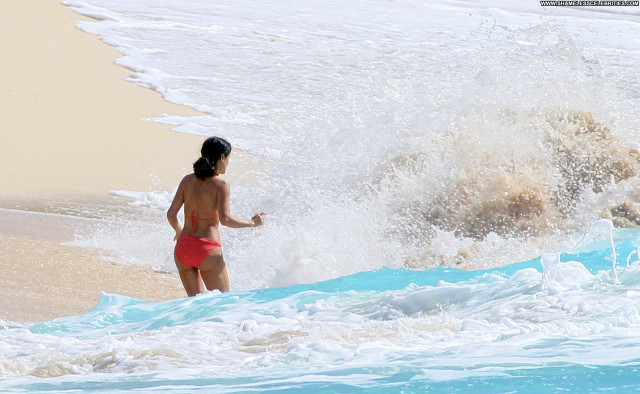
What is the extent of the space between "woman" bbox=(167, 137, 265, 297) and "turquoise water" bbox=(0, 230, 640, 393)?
20 cm

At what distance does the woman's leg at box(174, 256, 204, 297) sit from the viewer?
5137mm

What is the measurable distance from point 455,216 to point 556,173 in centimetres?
104

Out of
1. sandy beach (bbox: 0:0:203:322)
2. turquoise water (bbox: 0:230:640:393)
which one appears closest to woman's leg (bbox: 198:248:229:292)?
turquoise water (bbox: 0:230:640:393)

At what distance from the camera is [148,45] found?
16969mm

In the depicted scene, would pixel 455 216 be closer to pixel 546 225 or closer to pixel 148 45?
pixel 546 225

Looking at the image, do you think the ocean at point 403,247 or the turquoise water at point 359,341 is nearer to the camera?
the turquoise water at point 359,341

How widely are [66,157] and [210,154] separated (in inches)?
220

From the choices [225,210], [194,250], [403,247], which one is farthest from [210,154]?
[403,247]

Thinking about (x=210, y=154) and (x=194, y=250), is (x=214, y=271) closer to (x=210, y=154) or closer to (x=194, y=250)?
(x=194, y=250)

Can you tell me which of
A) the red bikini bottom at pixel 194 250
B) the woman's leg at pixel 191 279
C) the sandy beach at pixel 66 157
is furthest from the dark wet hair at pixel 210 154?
the sandy beach at pixel 66 157

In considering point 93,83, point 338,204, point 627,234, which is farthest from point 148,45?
point 627,234

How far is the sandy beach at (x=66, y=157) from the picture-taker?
239 inches

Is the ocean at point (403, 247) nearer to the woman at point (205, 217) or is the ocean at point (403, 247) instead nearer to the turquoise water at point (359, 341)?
the turquoise water at point (359, 341)

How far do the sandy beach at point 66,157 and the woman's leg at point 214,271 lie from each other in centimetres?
90
